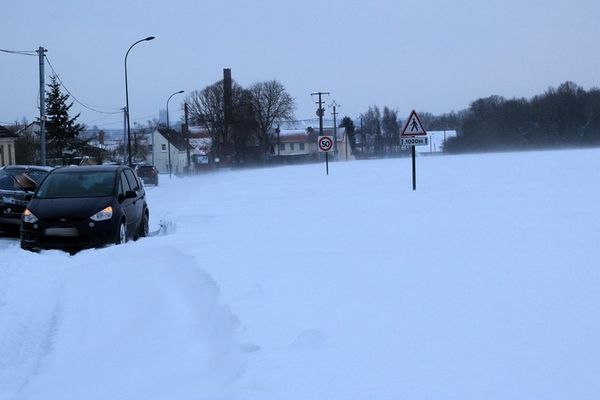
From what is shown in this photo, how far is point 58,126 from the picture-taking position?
58.1 metres

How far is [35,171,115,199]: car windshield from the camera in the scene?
12602mm

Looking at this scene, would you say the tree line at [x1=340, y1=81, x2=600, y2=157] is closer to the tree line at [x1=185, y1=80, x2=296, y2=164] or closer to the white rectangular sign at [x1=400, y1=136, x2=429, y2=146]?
the tree line at [x1=185, y1=80, x2=296, y2=164]

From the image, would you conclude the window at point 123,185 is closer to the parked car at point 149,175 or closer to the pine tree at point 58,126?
the parked car at point 149,175

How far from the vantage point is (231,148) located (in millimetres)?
96000

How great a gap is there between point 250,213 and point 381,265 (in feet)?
29.7

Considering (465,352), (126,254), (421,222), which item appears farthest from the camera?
(421,222)

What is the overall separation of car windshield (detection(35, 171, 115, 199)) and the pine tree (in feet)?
153

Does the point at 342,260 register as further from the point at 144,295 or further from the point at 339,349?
the point at 339,349

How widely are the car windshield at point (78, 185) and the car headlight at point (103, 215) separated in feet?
1.93

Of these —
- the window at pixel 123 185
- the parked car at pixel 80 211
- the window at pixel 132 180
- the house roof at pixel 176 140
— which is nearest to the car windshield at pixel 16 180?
the window at pixel 132 180

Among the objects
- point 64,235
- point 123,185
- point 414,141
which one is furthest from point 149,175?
point 64,235

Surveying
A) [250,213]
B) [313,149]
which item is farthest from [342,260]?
[313,149]

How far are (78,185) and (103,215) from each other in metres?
1.30

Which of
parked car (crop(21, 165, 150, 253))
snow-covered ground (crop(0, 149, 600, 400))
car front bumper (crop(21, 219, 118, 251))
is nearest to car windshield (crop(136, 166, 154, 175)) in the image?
parked car (crop(21, 165, 150, 253))
